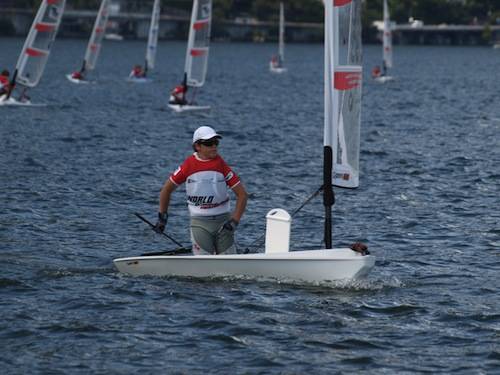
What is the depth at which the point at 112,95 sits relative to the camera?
69.8 meters

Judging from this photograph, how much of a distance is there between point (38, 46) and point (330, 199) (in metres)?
36.2

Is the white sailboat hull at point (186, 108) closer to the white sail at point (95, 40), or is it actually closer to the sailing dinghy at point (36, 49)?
the sailing dinghy at point (36, 49)

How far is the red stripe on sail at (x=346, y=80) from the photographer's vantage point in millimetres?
16844

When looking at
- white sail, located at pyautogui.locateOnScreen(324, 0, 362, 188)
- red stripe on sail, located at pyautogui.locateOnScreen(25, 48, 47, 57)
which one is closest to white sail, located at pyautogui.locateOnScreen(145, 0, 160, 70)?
red stripe on sail, located at pyautogui.locateOnScreen(25, 48, 47, 57)

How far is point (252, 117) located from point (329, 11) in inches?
1540

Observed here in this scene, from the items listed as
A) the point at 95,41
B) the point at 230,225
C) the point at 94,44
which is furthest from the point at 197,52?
the point at 230,225

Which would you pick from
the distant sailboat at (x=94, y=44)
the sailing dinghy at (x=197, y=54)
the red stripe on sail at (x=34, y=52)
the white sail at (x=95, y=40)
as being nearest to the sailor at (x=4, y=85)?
the red stripe on sail at (x=34, y=52)

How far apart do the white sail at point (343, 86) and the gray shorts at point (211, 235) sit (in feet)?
5.43

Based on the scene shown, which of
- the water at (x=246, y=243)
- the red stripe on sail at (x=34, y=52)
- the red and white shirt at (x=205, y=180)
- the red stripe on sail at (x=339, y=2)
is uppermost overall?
the red stripe on sail at (x=339, y=2)

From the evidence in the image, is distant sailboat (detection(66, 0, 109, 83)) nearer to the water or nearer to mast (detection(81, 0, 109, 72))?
mast (detection(81, 0, 109, 72))

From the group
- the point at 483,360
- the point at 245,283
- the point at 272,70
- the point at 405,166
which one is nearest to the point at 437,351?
the point at 483,360

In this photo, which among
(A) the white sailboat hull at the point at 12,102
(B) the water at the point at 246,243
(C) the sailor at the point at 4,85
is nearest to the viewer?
(B) the water at the point at 246,243

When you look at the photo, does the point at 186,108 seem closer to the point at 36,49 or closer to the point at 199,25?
the point at 199,25

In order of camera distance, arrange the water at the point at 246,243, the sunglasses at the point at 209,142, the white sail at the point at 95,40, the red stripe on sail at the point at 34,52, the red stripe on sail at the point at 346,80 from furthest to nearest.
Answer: the white sail at the point at 95,40, the red stripe on sail at the point at 34,52, the red stripe on sail at the point at 346,80, the sunglasses at the point at 209,142, the water at the point at 246,243
